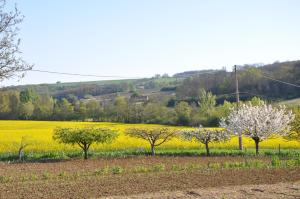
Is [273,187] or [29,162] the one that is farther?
[29,162]

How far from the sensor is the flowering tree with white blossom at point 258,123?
3650cm

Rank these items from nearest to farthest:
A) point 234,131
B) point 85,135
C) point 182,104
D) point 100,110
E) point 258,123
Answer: point 85,135 < point 258,123 < point 234,131 < point 182,104 < point 100,110

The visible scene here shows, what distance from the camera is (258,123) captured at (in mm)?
36750

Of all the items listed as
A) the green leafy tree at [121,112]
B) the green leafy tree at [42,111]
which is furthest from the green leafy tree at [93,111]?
the green leafy tree at [42,111]

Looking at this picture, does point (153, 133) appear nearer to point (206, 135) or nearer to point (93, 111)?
point (206, 135)

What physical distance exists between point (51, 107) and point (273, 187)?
75.7 metres

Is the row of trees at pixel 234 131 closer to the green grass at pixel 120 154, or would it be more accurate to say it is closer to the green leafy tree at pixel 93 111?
the green grass at pixel 120 154

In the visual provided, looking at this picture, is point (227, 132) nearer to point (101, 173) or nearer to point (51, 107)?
point (101, 173)

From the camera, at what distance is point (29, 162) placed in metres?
31.9

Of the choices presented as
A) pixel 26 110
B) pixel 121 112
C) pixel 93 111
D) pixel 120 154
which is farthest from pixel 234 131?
pixel 26 110

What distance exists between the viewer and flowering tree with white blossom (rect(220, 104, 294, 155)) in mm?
36500

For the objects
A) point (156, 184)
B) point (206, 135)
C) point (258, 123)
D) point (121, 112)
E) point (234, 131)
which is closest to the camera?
point (156, 184)

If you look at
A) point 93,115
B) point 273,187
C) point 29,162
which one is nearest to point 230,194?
point 273,187

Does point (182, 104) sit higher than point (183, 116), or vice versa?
point (182, 104)
